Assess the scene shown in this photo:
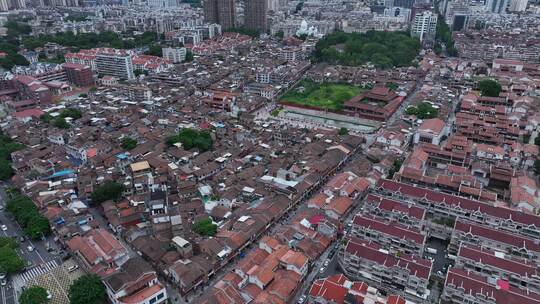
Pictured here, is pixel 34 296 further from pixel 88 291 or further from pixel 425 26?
pixel 425 26

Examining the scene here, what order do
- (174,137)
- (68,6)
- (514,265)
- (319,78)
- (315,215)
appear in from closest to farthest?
(514,265) < (315,215) < (174,137) < (319,78) < (68,6)

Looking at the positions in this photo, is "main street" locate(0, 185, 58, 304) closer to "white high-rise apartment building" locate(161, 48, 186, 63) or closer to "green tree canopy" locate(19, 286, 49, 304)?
"green tree canopy" locate(19, 286, 49, 304)

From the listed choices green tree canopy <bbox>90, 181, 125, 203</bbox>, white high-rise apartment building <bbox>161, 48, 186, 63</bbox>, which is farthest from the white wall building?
green tree canopy <bbox>90, 181, 125, 203</bbox>

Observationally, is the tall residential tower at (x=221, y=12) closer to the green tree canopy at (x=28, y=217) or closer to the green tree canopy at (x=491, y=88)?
the green tree canopy at (x=491, y=88)

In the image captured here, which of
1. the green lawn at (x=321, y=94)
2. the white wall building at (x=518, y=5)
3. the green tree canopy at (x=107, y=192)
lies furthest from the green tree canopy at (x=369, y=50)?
the white wall building at (x=518, y=5)

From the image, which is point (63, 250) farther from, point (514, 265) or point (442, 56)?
point (442, 56)

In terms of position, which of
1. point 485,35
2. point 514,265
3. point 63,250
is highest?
point 485,35

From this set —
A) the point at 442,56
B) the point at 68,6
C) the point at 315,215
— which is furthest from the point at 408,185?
the point at 68,6

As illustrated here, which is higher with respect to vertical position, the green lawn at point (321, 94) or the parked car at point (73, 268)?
the green lawn at point (321, 94)
